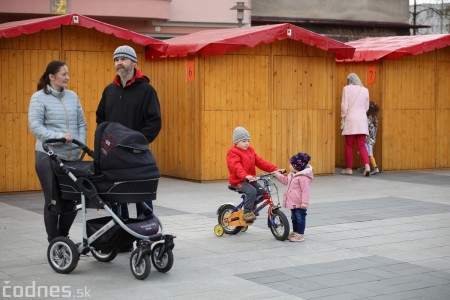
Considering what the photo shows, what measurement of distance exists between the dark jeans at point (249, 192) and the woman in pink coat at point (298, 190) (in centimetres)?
36

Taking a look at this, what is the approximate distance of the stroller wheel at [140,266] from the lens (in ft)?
26.1

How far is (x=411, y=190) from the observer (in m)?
15.1

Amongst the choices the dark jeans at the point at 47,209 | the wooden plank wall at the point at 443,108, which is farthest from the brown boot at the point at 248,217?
the wooden plank wall at the point at 443,108

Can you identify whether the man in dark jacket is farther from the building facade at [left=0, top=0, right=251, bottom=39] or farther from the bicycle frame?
the building facade at [left=0, top=0, right=251, bottom=39]

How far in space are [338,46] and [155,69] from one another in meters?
3.39

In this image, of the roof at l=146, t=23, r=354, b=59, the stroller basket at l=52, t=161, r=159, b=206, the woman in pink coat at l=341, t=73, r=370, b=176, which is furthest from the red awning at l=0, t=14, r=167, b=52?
the stroller basket at l=52, t=161, r=159, b=206

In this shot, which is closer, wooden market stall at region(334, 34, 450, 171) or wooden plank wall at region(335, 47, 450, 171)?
wooden market stall at region(334, 34, 450, 171)

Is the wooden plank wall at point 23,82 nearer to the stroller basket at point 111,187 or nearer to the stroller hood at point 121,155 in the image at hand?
the stroller basket at point 111,187

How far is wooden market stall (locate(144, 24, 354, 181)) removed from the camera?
622 inches

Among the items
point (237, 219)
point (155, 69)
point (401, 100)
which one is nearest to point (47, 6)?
point (155, 69)

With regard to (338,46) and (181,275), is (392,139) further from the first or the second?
(181,275)

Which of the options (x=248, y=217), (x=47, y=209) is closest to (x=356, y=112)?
(x=248, y=217)

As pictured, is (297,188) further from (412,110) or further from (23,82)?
(412,110)

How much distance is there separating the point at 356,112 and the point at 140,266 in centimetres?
1000
